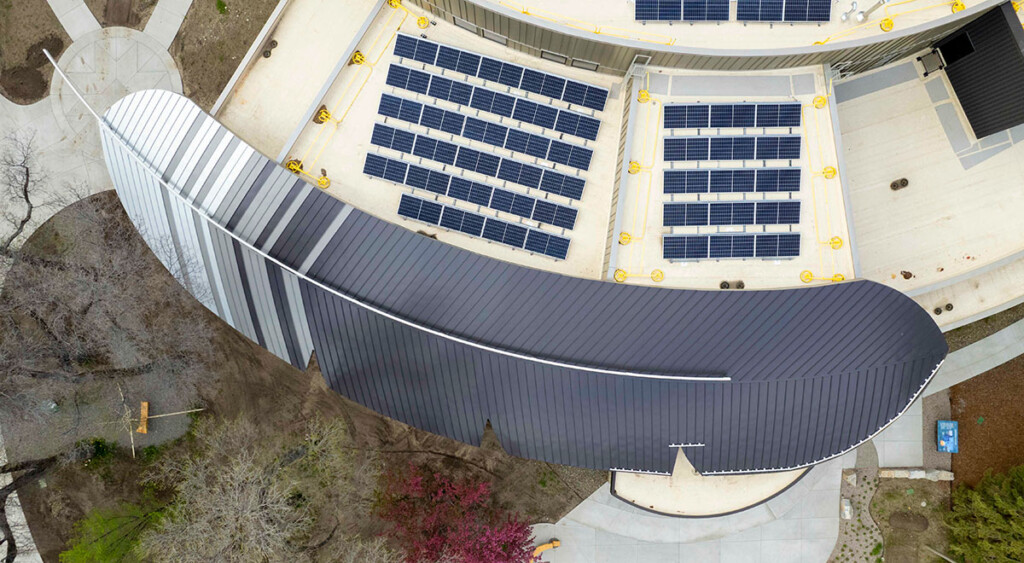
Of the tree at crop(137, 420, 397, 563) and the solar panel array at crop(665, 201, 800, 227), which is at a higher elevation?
the solar panel array at crop(665, 201, 800, 227)

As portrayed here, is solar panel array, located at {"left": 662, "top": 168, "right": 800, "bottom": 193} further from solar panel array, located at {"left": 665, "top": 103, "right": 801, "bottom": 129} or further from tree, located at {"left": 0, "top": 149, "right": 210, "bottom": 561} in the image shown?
tree, located at {"left": 0, "top": 149, "right": 210, "bottom": 561}

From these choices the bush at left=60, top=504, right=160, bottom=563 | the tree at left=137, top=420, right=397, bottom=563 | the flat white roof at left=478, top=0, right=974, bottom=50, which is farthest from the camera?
the bush at left=60, top=504, right=160, bottom=563

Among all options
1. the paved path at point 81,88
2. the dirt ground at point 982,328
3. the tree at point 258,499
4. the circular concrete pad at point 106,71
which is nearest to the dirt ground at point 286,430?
the tree at point 258,499

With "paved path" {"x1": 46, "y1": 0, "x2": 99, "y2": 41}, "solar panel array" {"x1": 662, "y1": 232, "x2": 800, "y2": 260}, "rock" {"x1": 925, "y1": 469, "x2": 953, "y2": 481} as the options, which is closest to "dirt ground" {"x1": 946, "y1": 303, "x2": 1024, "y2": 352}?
"rock" {"x1": 925, "y1": 469, "x2": 953, "y2": 481}

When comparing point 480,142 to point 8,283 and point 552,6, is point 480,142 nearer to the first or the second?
point 552,6

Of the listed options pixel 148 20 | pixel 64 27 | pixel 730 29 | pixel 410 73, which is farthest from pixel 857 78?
pixel 64 27
